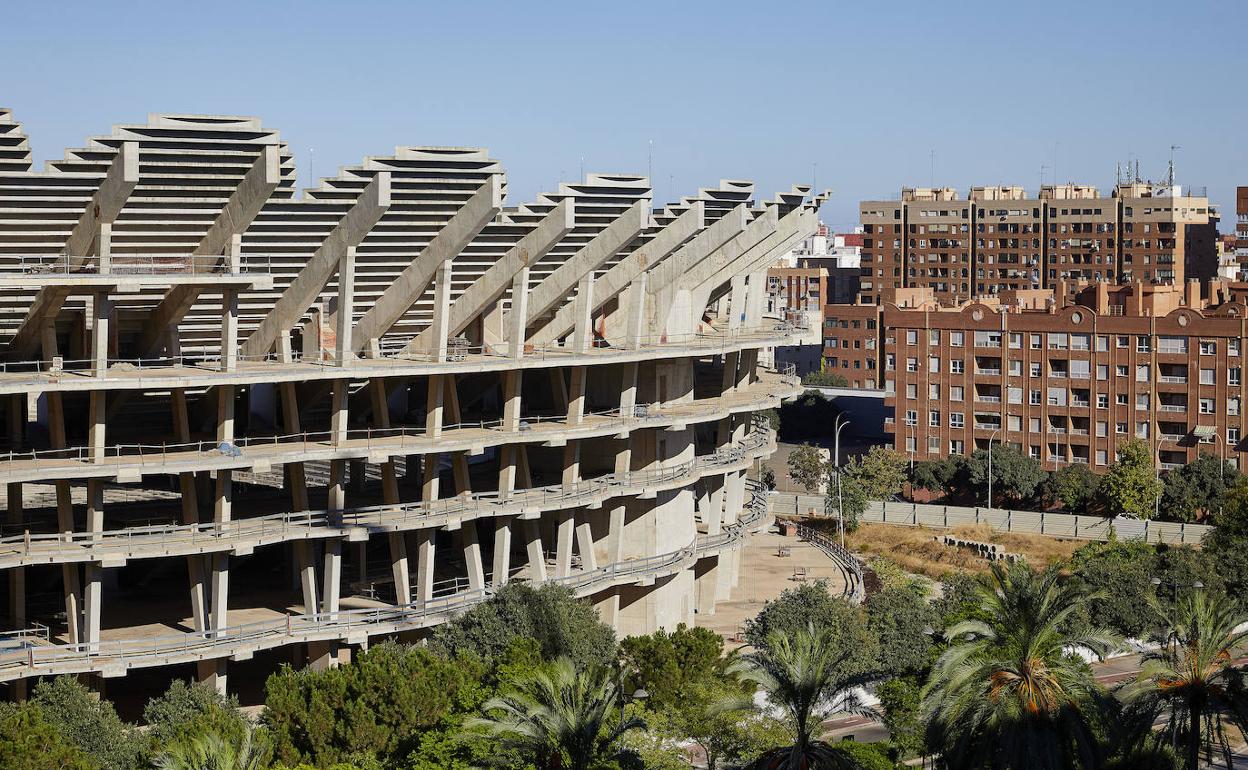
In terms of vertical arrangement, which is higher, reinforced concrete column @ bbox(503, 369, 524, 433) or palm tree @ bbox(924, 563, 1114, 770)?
reinforced concrete column @ bbox(503, 369, 524, 433)

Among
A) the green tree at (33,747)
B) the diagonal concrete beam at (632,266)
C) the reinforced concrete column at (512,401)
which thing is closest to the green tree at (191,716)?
the green tree at (33,747)

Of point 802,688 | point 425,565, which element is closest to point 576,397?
point 425,565

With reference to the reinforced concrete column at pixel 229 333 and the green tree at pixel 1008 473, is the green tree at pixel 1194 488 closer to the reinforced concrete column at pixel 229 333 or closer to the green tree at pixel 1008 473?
the green tree at pixel 1008 473

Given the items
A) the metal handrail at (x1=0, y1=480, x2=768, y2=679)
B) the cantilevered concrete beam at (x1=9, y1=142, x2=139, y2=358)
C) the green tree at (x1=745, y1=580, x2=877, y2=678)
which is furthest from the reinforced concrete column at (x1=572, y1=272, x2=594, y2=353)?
the cantilevered concrete beam at (x1=9, y1=142, x2=139, y2=358)

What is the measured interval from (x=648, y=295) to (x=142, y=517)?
22.7m

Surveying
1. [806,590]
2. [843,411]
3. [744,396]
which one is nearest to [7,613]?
[806,590]

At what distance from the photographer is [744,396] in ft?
271

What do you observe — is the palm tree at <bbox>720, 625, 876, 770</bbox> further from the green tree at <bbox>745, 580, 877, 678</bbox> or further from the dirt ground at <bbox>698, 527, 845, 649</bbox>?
the dirt ground at <bbox>698, 527, 845, 649</bbox>

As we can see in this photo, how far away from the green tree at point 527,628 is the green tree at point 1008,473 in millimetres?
59201

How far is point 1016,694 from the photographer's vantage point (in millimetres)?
40062

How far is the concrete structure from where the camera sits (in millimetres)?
56000

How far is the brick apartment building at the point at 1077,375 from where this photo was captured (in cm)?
11344

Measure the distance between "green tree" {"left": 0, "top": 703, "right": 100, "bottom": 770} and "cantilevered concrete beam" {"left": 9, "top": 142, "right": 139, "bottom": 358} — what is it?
1490 centimetres

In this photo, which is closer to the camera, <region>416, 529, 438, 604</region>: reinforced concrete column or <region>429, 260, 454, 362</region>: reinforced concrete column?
<region>429, 260, 454, 362</region>: reinforced concrete column
